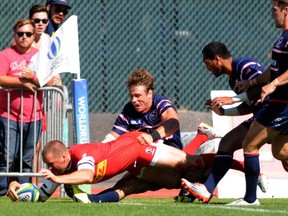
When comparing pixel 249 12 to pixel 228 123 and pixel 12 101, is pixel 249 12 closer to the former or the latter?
pixel 228 123

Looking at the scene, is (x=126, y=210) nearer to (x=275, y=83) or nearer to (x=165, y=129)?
(x=275, y=83)

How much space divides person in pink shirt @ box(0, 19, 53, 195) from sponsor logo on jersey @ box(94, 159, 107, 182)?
2.12 metres

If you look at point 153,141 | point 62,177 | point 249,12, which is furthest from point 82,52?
point 62,177

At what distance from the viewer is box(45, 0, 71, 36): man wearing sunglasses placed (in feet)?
41.0

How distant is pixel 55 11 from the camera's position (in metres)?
12.5

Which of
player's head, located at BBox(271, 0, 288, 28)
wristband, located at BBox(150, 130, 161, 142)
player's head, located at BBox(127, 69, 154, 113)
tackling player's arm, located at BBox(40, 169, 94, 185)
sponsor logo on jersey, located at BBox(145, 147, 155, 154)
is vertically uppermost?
player's head, located at BBox(271, 0, 288, 28)

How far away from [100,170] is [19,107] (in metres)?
2.34

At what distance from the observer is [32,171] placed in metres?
11.5

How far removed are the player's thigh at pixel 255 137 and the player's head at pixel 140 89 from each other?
1330mm

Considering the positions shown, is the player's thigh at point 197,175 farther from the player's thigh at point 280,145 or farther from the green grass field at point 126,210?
→ the green grass field at point 126,210

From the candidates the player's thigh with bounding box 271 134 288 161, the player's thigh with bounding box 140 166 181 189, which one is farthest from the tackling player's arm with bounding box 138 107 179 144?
the player's thigh with bounding box 271 134 288 161

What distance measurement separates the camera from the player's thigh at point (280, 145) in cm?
952

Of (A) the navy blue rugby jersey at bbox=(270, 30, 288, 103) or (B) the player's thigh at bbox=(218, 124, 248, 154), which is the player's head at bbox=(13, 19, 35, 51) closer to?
(B) the player's thigh at bbox=(218, 124, 248, 154)

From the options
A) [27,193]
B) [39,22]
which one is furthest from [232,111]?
[39,22]
